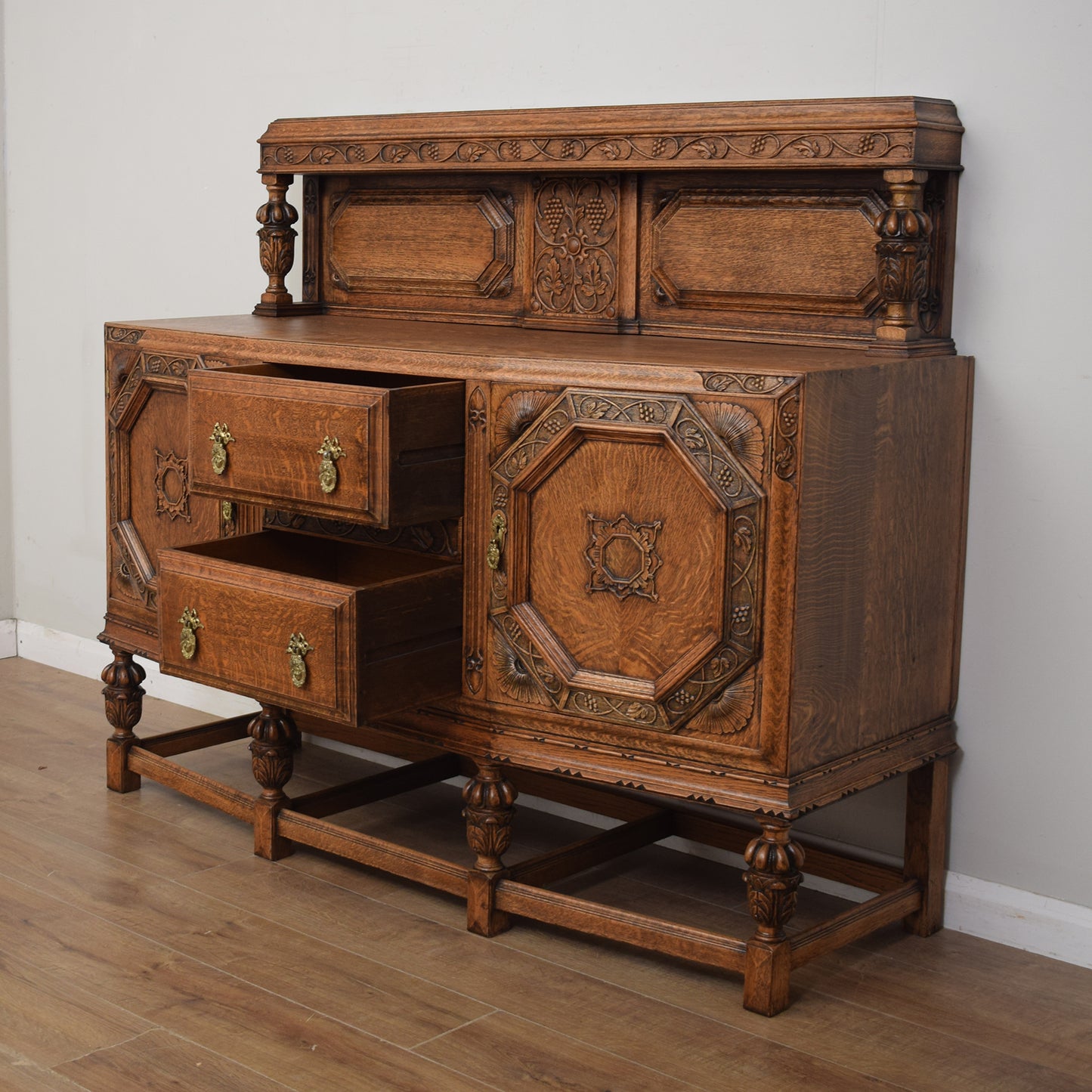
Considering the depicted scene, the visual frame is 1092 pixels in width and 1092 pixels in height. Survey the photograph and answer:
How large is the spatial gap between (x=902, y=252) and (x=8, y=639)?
276 centimetres

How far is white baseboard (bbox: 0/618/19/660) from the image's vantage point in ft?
13.3

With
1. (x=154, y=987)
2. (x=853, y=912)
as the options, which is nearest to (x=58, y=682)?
(x=154, y=987)

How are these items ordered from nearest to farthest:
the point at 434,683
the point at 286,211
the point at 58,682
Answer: the point at 434,683 → the point at 286,211 → the point at 58,682

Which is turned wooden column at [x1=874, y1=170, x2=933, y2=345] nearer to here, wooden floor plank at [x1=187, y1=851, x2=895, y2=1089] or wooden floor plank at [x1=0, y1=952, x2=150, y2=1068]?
wooden floor plank at [x1=187, y1=851, x2=895, y2=1089]

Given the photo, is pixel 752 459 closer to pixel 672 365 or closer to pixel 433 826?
pixel 672 365

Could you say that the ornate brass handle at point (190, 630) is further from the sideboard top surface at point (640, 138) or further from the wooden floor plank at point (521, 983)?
the sideboard top surface at point (640, 138)

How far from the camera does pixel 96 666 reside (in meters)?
3.87

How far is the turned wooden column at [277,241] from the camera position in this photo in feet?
10.1

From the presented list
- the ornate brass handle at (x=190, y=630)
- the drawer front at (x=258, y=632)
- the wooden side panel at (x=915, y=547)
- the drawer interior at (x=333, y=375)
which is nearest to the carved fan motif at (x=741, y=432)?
the wooden side panel at (x=915, y=547)

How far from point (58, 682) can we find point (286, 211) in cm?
145

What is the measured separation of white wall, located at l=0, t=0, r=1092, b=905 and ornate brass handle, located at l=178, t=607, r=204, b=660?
3.66 ft

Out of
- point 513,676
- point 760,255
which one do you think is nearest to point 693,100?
point 760,255

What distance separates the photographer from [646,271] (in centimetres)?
266

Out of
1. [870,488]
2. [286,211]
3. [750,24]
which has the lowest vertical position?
[870,488]
